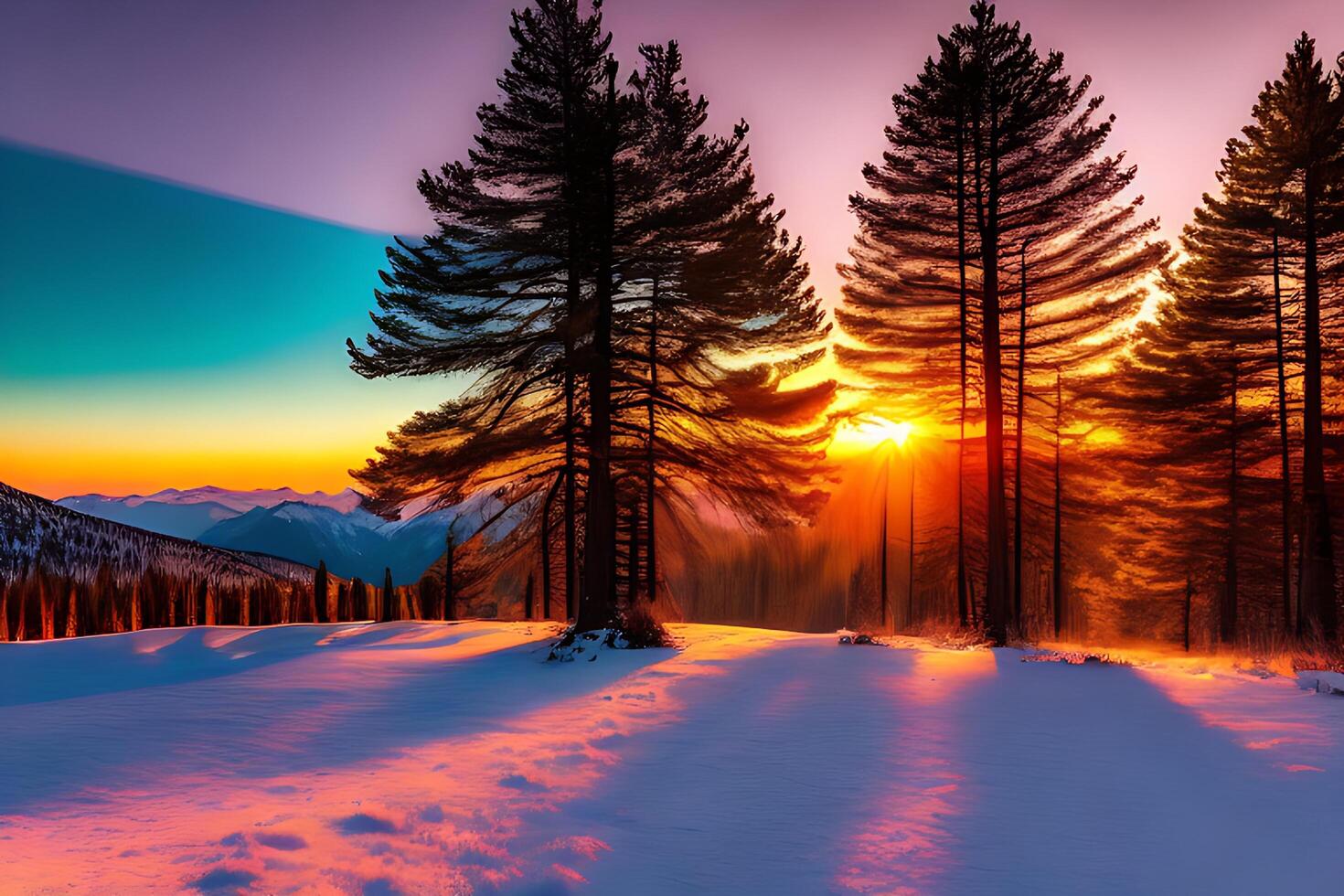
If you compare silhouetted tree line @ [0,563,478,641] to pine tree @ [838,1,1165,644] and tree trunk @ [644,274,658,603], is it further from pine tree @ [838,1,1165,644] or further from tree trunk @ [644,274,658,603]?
pine tree @ [838,1,1165,644]

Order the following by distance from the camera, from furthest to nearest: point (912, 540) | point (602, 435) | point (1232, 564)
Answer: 1. point (912, 540)
2. point (1232, 564)
3. point (602, 435)

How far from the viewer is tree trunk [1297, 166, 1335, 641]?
49.4 feet

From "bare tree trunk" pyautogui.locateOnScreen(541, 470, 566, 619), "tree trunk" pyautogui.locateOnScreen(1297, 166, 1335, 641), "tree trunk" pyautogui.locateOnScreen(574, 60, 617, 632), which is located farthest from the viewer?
"bare tree trunk" pyautogui.locateOnScreen(541, 470, 566, 619)

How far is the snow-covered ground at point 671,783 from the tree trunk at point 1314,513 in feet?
27.6

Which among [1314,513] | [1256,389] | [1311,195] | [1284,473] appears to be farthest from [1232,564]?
[1311,195]

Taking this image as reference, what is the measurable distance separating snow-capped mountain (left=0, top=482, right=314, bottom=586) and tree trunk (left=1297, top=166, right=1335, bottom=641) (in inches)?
1254

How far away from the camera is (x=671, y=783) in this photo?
16.9 feet

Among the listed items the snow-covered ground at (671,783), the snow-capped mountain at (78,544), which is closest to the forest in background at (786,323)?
the snow-covered ground at (671,783)

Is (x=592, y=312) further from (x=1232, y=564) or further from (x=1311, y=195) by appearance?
(x=1232, y=564)

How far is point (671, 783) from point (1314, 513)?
16.2 m

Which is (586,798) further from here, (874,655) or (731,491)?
(731,491)

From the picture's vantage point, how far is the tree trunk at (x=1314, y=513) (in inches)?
593

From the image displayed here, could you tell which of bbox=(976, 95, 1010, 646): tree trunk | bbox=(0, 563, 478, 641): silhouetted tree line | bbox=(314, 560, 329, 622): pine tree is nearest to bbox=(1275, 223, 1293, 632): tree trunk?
bbox=(976, 95, 1010, 646): tree trunk

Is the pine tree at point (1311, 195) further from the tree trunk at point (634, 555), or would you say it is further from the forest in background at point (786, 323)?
the tree trunk at point (634, 555)
